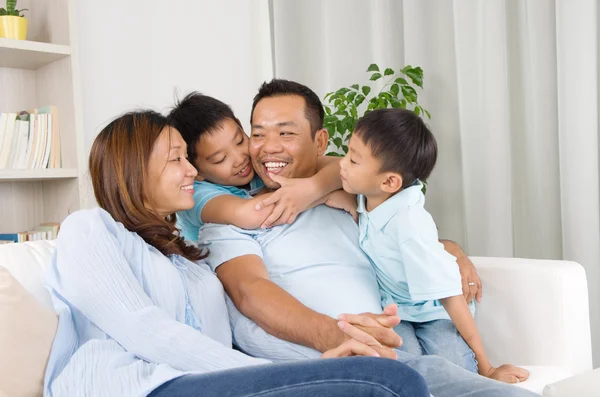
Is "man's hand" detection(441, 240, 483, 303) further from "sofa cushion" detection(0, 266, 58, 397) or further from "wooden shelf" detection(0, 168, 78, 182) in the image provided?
"wooden shelf" detection(0, 168, 78, 182)

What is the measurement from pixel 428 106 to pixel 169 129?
185 cm

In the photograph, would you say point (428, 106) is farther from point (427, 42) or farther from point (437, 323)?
point (437, 323)

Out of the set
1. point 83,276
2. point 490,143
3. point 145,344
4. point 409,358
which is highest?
point 490,143

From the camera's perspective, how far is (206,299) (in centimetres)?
155

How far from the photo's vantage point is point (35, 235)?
3006 millimetres

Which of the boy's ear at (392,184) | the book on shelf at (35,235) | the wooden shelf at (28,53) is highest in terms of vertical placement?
the wooden shelf at (28,53)

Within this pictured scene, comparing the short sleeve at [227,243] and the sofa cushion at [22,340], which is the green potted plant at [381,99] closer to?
the short sleeve at [227,243]

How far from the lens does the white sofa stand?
1721 mm

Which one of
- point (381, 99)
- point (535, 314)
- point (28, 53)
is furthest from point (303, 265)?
point (28, 53)

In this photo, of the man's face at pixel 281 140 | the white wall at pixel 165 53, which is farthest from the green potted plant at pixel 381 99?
the man's face at pixel 281 140

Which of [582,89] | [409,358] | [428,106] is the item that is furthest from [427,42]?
[409,358]

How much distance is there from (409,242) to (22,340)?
87 centimetres

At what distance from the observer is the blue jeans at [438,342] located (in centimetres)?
166

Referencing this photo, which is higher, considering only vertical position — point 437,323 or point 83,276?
point 83,276
